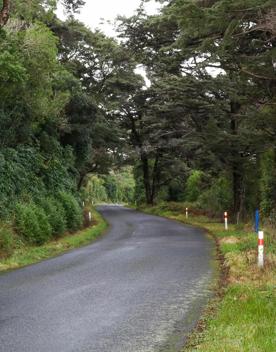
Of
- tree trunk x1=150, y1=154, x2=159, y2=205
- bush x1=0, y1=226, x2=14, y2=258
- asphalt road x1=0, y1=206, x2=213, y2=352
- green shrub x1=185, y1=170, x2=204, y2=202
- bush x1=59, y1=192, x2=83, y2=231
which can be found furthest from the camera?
tree trunk x1=150, y1=154, x2=159, y2=205

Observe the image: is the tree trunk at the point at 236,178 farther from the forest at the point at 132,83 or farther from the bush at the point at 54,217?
the bush at the point at 54,217

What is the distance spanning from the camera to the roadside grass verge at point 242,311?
6191mm

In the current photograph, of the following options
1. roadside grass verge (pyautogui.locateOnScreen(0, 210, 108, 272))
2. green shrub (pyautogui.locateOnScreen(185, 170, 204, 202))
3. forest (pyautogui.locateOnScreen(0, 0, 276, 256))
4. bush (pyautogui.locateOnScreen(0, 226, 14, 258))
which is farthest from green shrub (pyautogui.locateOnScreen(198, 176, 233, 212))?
bush (pyautogui.locateOnScreen(0, 226, 14, 258))

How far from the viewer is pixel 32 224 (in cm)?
1803

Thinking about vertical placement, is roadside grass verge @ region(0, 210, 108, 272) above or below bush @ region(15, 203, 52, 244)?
below

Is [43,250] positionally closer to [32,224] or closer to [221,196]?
[32,224]

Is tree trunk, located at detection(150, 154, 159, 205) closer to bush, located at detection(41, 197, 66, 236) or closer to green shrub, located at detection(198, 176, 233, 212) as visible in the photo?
green shrub, located at detection(198, 176, 233, 212)

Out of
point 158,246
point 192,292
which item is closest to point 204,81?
point 158,246

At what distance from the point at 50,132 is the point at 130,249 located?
10.4m

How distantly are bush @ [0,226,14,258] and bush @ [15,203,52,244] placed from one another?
1791 millimetres

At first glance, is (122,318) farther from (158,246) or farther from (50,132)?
(50,132)

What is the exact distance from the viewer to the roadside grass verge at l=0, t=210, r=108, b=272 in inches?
553

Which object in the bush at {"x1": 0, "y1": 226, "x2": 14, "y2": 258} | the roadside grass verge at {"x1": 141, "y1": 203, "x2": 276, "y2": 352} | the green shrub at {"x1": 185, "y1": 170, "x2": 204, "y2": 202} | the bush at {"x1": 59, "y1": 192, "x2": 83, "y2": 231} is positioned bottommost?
the roadside grass verge at {"x1": 141, "y1": 203, "x2": 276, "y2": 352}

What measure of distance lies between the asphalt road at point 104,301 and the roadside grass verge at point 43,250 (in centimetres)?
70
